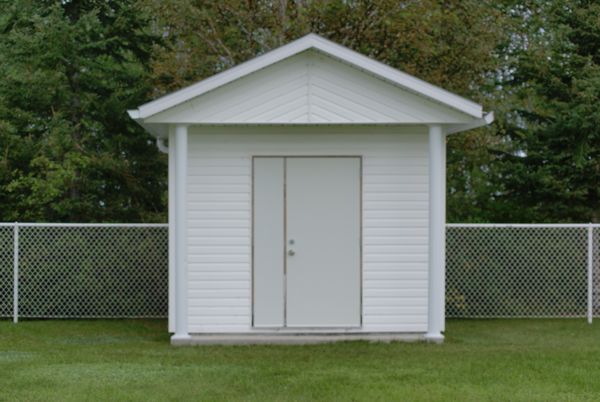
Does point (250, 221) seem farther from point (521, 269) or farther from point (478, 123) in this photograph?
point (521, 269)

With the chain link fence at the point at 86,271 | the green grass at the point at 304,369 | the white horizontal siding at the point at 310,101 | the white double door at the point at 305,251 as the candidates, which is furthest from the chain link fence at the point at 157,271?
the white horizontal siding at the point at 310,101

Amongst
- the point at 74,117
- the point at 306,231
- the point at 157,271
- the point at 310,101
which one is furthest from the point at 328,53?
the point at 74,117

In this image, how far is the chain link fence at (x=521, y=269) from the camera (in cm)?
1327

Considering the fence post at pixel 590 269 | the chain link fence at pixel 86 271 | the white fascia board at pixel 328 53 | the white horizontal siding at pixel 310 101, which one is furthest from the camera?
the chain link fence at pixel 86 271

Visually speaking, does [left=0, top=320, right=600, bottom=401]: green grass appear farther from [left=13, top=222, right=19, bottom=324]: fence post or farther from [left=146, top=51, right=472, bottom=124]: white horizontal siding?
[left=146, top=51, right=472, bottom=124]: white horizontal siding

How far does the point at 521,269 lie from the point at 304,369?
5538mm

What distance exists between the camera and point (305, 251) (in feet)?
36.2

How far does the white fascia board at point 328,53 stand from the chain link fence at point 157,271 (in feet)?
10.00

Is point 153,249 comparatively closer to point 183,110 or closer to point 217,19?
point 183,110

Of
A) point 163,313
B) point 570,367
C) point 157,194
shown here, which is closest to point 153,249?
point 163,313

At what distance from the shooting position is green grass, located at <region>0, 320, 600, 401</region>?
25.8ft

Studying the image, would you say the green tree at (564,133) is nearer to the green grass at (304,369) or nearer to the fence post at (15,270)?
the green grass at (304,369)

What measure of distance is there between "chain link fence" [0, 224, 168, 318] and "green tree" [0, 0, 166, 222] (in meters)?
2.01

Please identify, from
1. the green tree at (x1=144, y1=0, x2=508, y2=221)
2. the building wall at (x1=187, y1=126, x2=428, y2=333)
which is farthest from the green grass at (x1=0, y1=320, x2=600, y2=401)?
the green tree at (x1=144, y1=0, x2=508, y2=221)
